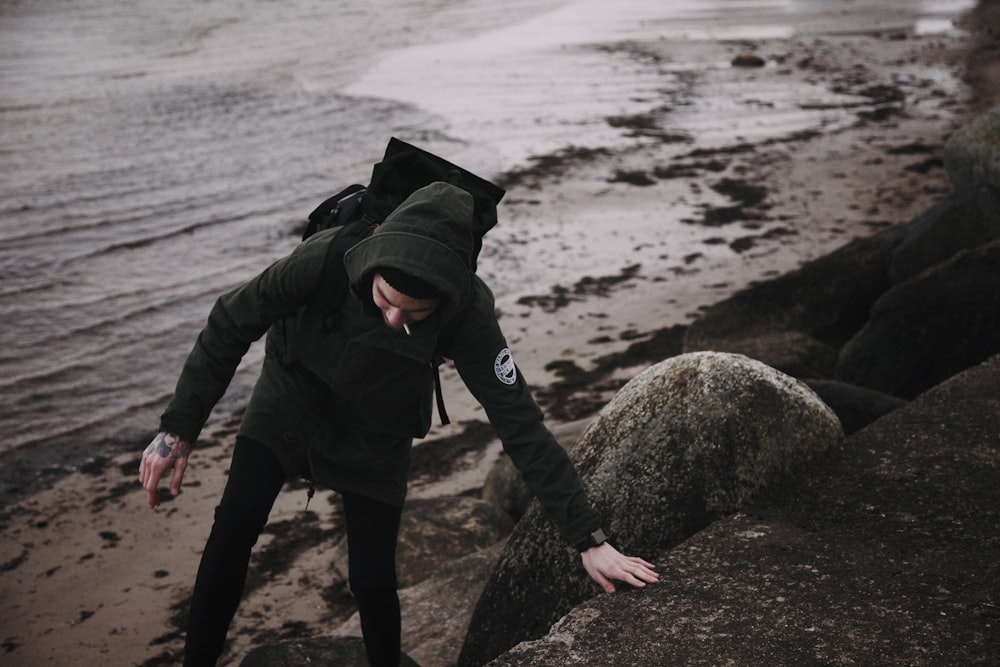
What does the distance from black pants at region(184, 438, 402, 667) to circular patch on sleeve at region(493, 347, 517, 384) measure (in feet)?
2.11

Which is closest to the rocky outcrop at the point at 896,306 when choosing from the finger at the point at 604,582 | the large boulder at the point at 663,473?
the large boulder at the point at 663,473

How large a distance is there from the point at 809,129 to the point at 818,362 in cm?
859

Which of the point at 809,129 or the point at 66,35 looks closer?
the point at 809,129

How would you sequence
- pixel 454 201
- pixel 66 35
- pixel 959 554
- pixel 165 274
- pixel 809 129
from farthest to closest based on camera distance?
pixel 66 35 → pixel 809 129 → pixel 165 274 → pixel 959 554 → pixel 454 201

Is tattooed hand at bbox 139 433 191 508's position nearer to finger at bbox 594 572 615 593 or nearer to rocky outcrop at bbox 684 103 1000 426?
finger at bbox 594 572 615 593

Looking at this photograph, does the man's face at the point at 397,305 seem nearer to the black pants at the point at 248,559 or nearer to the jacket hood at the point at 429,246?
the jacket hood at the point at 429,246

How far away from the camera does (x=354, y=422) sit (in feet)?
10.0

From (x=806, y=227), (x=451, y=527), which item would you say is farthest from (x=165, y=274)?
(x=806, y=227)

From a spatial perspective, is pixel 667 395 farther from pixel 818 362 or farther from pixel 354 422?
pixel 818 362

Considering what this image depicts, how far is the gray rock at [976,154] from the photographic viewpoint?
679cm

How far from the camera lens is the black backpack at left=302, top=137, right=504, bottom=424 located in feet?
9.44

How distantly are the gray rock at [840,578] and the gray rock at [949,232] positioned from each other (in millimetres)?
2915

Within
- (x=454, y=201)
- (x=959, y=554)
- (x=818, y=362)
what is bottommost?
(x=818, y=362)

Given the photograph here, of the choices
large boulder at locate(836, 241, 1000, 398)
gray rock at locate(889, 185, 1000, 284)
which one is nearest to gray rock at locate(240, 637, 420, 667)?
large boulder at locate(836, 241, 1000, 398)
